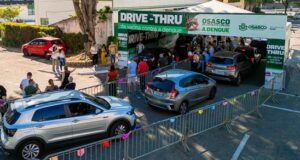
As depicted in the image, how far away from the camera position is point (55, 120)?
8.77 metres

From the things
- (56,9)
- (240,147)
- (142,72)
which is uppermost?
(56,9)

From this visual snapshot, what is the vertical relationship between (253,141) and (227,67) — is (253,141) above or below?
below

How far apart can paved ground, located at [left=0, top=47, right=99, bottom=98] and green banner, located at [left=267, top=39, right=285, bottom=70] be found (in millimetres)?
8649

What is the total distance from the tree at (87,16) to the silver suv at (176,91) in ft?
33.0

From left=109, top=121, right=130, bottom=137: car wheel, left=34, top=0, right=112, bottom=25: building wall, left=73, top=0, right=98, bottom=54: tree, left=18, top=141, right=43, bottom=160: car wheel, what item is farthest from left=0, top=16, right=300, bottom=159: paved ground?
left=34, top=0, right=112, bottom=25: building wall

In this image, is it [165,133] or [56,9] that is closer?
[165,133]

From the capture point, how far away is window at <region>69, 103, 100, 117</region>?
9133 millimetres

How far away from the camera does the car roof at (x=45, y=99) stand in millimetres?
8812

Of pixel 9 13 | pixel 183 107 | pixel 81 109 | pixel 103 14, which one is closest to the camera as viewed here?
pixel 81 109

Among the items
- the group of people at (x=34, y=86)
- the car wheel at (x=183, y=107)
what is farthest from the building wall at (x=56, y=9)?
the car wheel at (x=183, y=107)

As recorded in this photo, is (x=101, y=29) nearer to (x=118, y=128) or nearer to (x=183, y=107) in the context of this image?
(x=183, y=107)

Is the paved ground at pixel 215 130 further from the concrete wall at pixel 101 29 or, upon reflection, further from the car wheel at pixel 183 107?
the concrete wall at pixel 101 29

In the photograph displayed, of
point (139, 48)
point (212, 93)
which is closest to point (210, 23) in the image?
point (212, 93)

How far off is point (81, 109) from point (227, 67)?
9086mm
